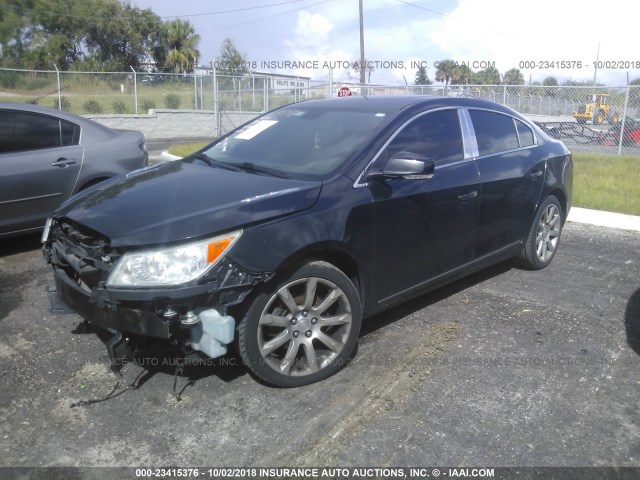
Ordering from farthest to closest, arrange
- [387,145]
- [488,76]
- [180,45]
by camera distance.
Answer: [488,76] < [180,45] < [387,145]

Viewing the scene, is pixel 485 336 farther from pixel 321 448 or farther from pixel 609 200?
pixel 609 200

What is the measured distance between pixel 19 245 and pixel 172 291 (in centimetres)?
419

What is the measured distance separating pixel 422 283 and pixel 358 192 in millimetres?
941

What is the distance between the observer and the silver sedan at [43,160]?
523 cm

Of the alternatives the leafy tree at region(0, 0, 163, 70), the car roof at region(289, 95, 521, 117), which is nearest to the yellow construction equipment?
the car roof at region(289, 95, 521, 117)

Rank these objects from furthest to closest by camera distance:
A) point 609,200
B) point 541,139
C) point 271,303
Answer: point 609,200
point 541,139
point 271,303

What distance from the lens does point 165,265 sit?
2.81 metres

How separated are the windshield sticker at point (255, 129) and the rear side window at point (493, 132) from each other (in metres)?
1.60

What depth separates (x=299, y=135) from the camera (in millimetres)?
4070

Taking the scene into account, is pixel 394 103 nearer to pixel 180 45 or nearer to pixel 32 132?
pixel 32 132

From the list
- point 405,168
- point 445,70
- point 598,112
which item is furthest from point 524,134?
point 445,70

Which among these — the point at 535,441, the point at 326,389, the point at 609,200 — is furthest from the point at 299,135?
the point at 609,200

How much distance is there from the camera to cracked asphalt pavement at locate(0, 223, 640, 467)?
107 inches

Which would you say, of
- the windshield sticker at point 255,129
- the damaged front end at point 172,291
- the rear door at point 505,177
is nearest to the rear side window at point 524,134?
the rear door at point 505,177
